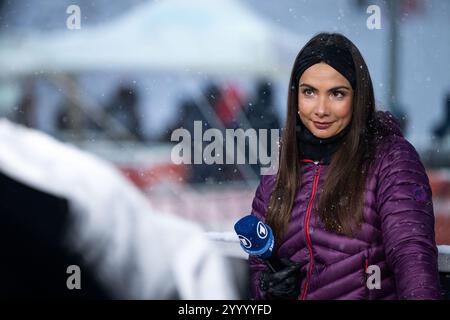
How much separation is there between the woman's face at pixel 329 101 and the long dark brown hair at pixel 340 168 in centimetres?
3

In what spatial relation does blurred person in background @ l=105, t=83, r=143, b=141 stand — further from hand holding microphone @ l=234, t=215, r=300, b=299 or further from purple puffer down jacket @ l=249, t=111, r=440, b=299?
hand holding microphone @ l=234, t=215, r=300, b=299

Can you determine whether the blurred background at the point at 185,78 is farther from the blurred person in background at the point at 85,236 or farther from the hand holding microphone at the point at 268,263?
the hand holding microphone at the point at 268,263

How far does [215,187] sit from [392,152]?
95cm

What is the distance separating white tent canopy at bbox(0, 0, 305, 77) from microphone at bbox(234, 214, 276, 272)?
883 mm

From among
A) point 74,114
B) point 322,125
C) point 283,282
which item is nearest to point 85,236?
point 74,114

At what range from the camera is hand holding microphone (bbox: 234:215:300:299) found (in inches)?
77.7

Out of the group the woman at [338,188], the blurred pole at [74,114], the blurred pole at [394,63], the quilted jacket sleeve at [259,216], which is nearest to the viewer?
the woman at [338,188]

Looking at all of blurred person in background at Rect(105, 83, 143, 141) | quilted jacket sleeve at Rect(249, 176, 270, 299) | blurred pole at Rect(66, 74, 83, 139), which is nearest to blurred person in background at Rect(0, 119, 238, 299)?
blurred pole at Rect(66, 74, 83, 139)

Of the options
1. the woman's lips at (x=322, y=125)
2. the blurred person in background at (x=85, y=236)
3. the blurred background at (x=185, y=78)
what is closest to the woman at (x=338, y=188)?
the woman's lips at (x=322, y=125)

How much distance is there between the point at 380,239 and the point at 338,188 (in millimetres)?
178

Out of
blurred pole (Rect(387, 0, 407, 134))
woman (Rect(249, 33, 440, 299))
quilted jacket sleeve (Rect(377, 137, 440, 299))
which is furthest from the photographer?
blurred pole (Rect(387, 0, 407, 134))

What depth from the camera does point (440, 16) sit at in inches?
105

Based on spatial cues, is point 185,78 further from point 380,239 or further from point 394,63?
point 380,239

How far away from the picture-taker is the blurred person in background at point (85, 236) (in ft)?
9.25
